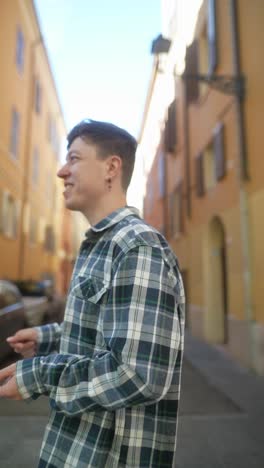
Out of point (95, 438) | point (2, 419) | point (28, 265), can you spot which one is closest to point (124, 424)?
point (95, 438)

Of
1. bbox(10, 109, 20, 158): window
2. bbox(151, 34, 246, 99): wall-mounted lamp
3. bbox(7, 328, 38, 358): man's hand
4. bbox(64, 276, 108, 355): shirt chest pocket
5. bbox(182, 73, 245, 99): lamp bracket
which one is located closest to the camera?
bbox(64, 276, 108, 355): shirt chest pocket

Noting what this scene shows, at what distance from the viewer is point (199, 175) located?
34.5ft

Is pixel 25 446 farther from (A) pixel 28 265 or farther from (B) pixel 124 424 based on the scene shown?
(A) pixel 28 265

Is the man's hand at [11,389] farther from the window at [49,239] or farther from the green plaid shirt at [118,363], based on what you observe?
the window at [49,239]

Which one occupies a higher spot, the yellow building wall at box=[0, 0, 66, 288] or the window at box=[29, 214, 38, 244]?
the yellow building wall at box=[0, 0, 66, 288]

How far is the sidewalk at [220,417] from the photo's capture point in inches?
122

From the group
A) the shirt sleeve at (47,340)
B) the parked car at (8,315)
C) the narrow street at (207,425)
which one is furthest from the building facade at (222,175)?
the shirt sleeve at (47,340)

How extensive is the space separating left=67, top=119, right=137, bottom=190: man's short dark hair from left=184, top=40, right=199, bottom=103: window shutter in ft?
33.6

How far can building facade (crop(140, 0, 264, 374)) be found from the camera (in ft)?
22.7

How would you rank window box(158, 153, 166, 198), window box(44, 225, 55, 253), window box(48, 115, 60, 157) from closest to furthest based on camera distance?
1. window box(158, 153, 166, 198)
2. window box(48, 115, 60, 157)
3. window box(44, 225, 55, 253)

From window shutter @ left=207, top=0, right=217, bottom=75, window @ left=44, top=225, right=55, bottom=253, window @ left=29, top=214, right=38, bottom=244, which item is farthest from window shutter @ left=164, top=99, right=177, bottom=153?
window @ left=44, top=225, right=55, bottom=253

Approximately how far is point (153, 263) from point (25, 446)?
294cm

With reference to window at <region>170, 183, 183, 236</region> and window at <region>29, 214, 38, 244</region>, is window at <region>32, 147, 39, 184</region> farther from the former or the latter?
window at <region>170, 183, 183, 236</region>

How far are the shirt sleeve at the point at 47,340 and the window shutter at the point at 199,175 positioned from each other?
30.5 ft
